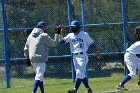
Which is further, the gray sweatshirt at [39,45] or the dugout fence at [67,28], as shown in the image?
the dugout fence at [67,28]

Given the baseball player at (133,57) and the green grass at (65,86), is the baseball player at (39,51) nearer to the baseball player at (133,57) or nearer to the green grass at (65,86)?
the green grass at (65,86)

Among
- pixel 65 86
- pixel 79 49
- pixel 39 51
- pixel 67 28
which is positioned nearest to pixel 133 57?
pixel 79 49

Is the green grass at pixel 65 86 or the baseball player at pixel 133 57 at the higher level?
the baseball player at pixel 133 57

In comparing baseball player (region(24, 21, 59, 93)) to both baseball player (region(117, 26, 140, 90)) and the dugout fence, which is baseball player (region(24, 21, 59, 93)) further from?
the dugout fence

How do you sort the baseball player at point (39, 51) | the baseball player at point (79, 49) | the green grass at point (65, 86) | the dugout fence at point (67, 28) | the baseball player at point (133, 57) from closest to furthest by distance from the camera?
the baseball player at point (39, 51) → the baseball player at point (79, 49) → the baseball player at point (133, 57) → the green grass at point (65, 86) → the dugout fence at point (67, 28)

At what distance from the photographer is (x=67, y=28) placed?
651 inches

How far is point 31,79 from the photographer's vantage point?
17.1 m

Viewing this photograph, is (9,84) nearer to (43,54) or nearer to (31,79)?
(31,79)

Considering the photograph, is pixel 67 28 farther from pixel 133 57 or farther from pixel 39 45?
pixel 39 45

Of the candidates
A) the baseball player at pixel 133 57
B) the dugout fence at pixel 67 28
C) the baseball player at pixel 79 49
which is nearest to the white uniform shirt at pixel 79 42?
the baseball player at pixel 79 49

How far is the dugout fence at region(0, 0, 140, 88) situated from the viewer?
1678cm

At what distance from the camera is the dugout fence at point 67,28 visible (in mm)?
16781

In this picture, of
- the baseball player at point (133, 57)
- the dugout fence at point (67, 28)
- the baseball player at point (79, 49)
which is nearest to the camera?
the baseball player at point (79, 49)

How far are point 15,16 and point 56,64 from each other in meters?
2.41
